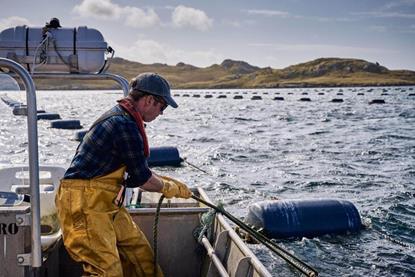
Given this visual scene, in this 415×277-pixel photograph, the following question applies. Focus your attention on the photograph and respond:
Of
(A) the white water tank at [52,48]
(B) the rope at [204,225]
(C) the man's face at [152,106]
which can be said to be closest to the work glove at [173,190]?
(C) the man's face at [152,106]

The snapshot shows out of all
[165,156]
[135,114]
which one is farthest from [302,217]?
[165,156]

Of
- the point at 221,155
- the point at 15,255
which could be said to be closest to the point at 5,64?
the point at 15,255

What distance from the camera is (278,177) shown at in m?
19.0

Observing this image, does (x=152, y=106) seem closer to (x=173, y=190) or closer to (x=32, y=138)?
(x=173, y=190)

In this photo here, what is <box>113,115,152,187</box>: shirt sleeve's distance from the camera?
423 cm

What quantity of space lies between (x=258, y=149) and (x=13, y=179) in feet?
69.0

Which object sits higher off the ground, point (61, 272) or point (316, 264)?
point (61, 272)

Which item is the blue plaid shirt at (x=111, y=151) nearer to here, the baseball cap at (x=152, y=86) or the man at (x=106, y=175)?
the man at (x=106, y=175)

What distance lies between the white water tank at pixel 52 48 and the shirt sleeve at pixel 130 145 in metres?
1.69

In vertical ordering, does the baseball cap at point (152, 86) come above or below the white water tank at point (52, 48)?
below

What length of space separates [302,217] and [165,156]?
9.79 metres

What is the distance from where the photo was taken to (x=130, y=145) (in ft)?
13.9

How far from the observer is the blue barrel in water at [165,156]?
1970 centimetres

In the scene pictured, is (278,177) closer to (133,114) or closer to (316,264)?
(316,264)
